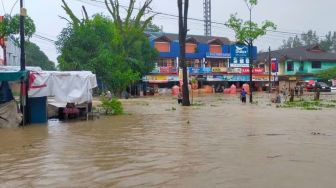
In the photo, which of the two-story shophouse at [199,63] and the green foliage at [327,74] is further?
the green foliage at [327,74]

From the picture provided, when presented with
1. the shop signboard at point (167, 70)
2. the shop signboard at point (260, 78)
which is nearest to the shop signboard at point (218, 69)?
the shop signboard at point (260, 78)

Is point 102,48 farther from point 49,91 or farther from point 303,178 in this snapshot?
point 303,178

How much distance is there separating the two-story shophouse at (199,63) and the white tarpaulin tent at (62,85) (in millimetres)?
43100

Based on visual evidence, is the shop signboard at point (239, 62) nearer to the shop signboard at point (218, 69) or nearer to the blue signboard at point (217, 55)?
the blue signboard at point (217, 55)

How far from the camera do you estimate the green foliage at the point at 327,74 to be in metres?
68.0

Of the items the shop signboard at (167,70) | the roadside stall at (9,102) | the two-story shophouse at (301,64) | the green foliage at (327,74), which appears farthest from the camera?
the two-story shophouse at (301,64)

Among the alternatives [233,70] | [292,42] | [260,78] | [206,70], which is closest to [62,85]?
[206,70]

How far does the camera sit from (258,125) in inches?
669

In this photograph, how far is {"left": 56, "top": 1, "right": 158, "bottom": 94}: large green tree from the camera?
4312 cm

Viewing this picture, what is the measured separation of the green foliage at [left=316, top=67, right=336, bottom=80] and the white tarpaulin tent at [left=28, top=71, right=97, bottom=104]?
5402 centimetres

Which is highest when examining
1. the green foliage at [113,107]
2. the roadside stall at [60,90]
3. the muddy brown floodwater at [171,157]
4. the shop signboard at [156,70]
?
the shop signboard at [156,70]

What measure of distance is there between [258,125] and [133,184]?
10.4 m

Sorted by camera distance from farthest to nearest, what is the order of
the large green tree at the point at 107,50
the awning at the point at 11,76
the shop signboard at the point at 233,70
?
the shop signboard at the point at 233,70 < the large green tree at the point at 107,50 < the awning at the point at 11,76

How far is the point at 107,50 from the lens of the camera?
45625 millimetres
